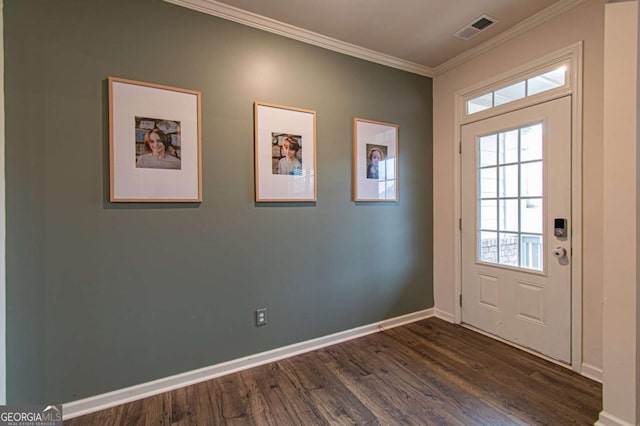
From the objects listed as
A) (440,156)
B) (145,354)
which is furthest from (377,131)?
(145,354)

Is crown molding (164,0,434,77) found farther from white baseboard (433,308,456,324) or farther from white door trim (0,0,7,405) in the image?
white baseboard (433,308,456,324)

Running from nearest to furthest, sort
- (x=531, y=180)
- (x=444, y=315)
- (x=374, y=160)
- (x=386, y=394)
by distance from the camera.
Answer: (x=386, y=394), (x=531, y=180), (x=374, y=160), (x=444, y=315)

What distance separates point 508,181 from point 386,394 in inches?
79.9

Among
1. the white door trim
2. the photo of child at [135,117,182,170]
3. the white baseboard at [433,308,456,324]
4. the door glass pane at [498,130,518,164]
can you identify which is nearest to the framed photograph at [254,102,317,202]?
the photo of child at [135,117,182,170]

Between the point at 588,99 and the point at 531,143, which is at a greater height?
the point at 588,99

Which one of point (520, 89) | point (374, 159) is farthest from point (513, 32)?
point (374, 159)

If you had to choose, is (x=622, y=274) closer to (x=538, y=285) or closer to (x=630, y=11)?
(x=538, y=285)

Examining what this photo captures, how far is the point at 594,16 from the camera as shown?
6.56ft

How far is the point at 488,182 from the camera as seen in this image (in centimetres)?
273

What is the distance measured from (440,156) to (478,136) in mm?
460

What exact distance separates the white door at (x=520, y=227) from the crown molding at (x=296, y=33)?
0.94 metres

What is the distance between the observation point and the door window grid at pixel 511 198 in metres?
2.37

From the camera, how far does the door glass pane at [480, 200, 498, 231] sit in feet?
8.80

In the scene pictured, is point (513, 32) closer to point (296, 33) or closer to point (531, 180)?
point (531, 180)
